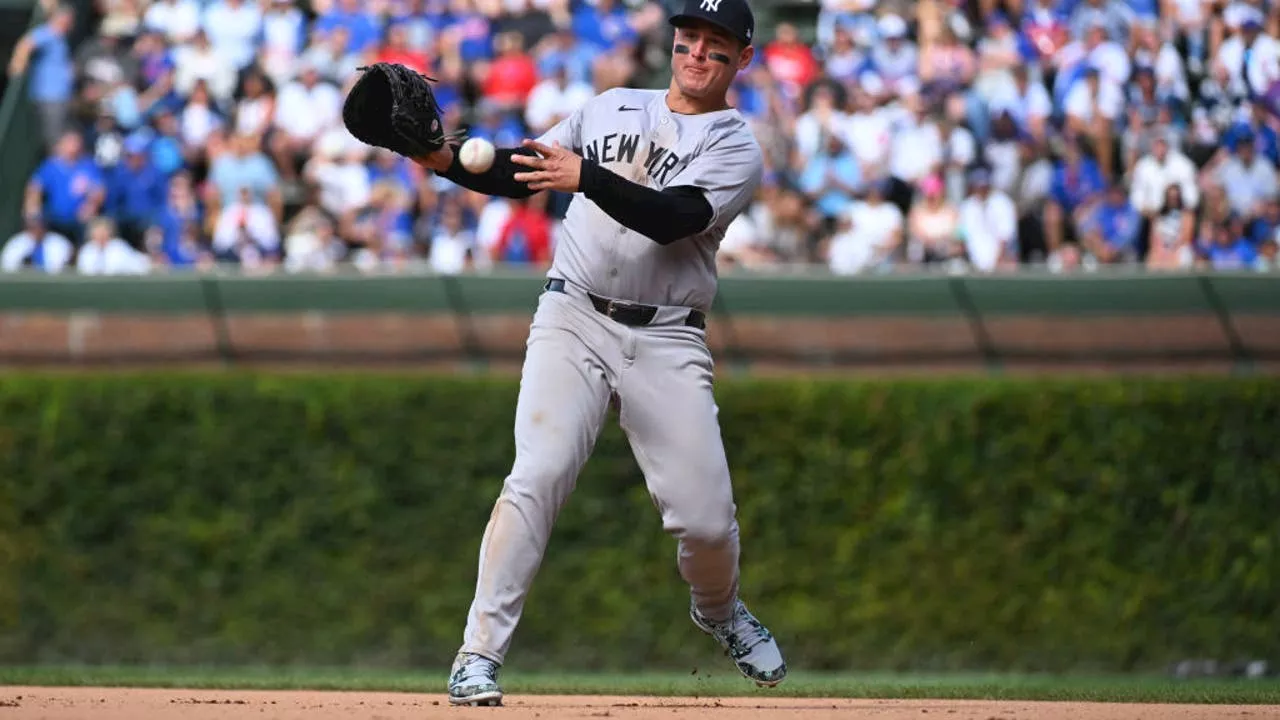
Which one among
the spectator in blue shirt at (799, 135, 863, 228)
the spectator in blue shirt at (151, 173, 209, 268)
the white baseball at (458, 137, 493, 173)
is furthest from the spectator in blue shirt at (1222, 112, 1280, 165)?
the white baseball at (458, 137, 493, 173)

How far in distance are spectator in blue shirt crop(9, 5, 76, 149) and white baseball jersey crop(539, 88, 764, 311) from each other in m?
9.34

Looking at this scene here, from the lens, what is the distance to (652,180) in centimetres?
588

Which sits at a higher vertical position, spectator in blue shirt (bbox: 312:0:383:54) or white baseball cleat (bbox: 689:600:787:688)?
white baseball cleat (bbox: 689:600:787:688)

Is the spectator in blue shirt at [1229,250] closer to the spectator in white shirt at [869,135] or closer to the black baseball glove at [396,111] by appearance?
the spectator in white shirt at [869,135]

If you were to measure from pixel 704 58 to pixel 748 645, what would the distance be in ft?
6.15

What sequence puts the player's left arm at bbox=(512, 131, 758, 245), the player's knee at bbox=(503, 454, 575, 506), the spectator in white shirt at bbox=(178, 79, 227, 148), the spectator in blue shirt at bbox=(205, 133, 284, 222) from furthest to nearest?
the spectator in white shirt at bbox=(178, 79, 227, 148) → the spectator in blue shirt at bbox=(205, 133, 284, 222) → the player's knee at bbox=(503, 454, 575, 506) → the player's left arm at bbox=(512, 131, 758, 245)

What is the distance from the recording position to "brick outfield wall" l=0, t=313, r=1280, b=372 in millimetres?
10859

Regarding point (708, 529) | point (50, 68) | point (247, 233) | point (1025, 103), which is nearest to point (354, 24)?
point (50, 68)

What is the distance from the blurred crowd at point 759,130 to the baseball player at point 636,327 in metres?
5.89

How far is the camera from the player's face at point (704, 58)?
5.84 m

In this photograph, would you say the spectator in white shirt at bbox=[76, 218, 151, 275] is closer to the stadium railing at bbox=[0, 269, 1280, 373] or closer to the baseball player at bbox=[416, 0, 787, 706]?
the stadium railing at bbox=[0, 269, 1280, 373]

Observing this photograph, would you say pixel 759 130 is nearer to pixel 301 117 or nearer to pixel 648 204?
pixel 301 117

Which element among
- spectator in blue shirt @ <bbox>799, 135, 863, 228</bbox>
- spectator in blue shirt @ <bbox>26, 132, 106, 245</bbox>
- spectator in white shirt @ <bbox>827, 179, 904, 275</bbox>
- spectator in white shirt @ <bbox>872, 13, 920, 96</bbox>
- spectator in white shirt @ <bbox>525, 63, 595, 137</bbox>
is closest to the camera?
spectator in white shirt @ <bbox>827, 179, 904, 275</bbox>

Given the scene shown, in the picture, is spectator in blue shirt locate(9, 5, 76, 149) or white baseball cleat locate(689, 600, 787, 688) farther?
spectator in blue shirt locate(9, 5, 76, 149)
